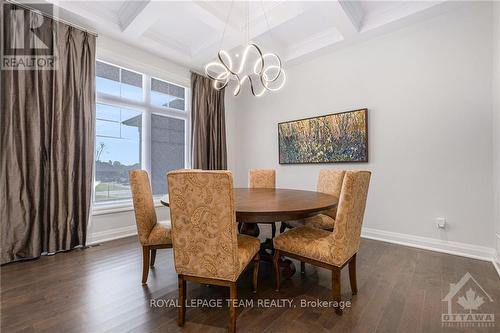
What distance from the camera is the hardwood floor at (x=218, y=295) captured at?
4.78 ft

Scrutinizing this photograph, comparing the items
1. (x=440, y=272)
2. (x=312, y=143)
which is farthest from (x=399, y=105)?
(x=440, y=272)

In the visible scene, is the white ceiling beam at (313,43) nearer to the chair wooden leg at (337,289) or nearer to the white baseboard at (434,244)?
the white baseboard at (434,244)

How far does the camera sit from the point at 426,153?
9.27 ft

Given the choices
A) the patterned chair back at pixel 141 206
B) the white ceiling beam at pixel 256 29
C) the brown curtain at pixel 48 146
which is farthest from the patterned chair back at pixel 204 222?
the white ceiling beam at pixel 256 29

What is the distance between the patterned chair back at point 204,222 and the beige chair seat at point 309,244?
1.73 ft

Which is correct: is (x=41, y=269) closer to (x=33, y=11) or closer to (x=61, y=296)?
(x=61, y=296)

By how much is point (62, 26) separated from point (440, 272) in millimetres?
4816

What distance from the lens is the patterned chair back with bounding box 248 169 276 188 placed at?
317 cm

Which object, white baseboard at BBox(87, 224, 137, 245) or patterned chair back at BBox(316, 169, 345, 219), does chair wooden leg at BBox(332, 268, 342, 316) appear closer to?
patterned chair back at BBox(316, 169, 345, 219)

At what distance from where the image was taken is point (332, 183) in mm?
2645

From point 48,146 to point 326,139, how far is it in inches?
142

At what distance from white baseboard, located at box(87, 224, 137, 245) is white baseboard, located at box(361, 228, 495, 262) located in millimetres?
3356

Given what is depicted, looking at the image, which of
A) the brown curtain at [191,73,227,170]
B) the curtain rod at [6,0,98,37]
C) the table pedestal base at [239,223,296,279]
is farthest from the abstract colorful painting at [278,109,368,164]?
the curtain rod at [6,0,98,37]

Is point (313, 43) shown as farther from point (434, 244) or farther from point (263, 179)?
point (434, 244)
